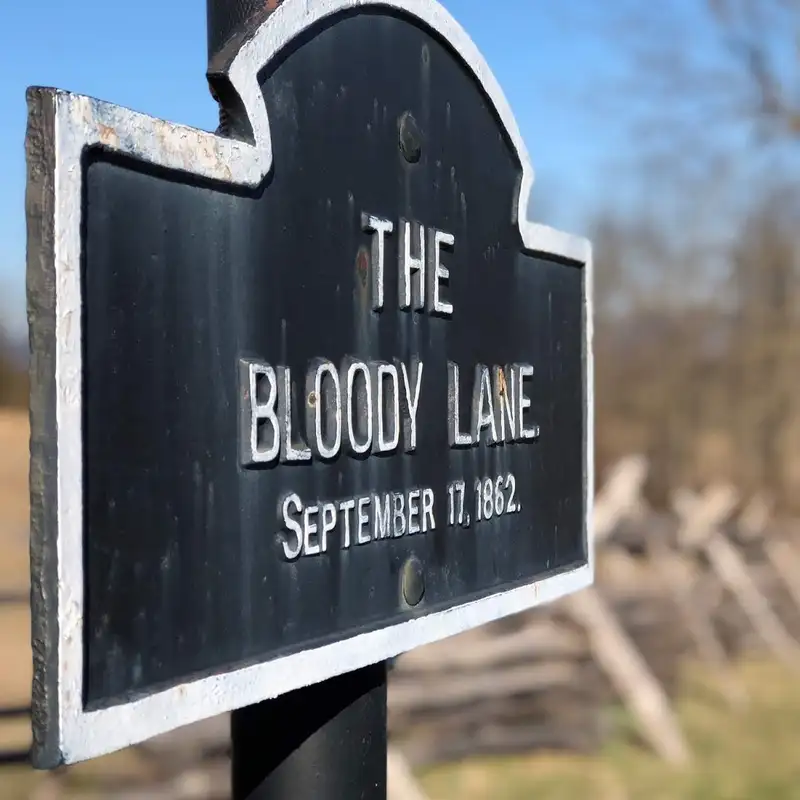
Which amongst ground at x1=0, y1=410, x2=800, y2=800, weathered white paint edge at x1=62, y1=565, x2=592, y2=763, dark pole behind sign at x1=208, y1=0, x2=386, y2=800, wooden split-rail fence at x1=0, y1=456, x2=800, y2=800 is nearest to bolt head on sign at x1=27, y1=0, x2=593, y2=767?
weathered white paint edge at x1=62, y1=565, x2=592, y2=763

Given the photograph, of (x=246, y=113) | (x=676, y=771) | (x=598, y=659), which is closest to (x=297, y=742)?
(x=246, y=113)

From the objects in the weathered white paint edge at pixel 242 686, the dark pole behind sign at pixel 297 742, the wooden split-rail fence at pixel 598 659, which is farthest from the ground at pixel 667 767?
the weathered white paint edge at pixel 242 686

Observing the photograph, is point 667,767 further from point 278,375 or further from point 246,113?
point 246,113

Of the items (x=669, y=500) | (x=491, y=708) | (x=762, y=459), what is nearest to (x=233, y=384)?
(x=491, y=708)

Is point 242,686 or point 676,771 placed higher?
point 242,686

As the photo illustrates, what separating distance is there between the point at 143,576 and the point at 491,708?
6123 mm

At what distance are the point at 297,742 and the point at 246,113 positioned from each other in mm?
900

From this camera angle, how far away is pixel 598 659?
24.0ft

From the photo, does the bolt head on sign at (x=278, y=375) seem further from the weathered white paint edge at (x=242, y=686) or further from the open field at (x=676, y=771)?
the open field at (x=676, y=771)

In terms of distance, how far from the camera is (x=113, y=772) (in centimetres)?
528

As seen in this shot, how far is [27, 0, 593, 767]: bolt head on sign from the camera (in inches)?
42.1

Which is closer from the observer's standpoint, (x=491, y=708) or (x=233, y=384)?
(x=233, y=384)

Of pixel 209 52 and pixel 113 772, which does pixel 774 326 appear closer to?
pixel 113 772

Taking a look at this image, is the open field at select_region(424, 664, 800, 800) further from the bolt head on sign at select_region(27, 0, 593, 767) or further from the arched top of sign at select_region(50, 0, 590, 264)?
the arched top of sign at select_region(50, 0, 590, 264)
